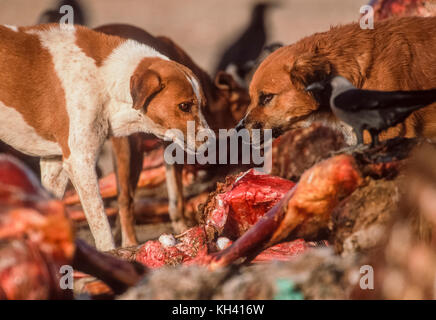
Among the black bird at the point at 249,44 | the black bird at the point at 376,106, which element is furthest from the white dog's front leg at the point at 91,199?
the black bird at the point at 249,44

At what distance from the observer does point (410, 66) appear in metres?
2.61

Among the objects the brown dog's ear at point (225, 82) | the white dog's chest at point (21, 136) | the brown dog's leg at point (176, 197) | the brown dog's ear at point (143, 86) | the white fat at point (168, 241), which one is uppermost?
the brown dog's ear at point (143, 86)

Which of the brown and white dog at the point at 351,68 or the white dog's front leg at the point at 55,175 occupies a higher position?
the brown and white dog at the point at 351,68

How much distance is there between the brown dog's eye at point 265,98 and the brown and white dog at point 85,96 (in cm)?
39

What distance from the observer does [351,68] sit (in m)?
2.65

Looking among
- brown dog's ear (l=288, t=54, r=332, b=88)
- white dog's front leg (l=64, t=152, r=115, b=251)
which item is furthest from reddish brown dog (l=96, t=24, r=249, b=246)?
white dog's front leg (l=64, t=152, r=115, b=251)

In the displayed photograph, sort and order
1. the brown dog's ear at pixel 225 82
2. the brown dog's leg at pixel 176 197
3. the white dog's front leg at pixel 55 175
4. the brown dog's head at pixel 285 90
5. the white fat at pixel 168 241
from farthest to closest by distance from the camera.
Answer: the brown dog's leg at pixel 176 197
the brown dog's ear at pixel 225 82
the white dog's front leg at pixel 55 175
the brown dog's head at pixel 285 90
the white fat at pixel 168 241

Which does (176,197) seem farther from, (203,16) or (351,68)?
(351,68)

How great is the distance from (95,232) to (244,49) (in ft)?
9.25

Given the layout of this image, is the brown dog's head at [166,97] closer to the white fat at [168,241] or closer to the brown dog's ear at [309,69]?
the brown dog's ear at [309,69]

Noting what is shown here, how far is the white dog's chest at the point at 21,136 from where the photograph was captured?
9.10ft

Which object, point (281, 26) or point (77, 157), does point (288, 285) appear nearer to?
point (77, 157)

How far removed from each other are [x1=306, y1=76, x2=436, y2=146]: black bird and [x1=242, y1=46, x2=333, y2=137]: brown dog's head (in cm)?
71
